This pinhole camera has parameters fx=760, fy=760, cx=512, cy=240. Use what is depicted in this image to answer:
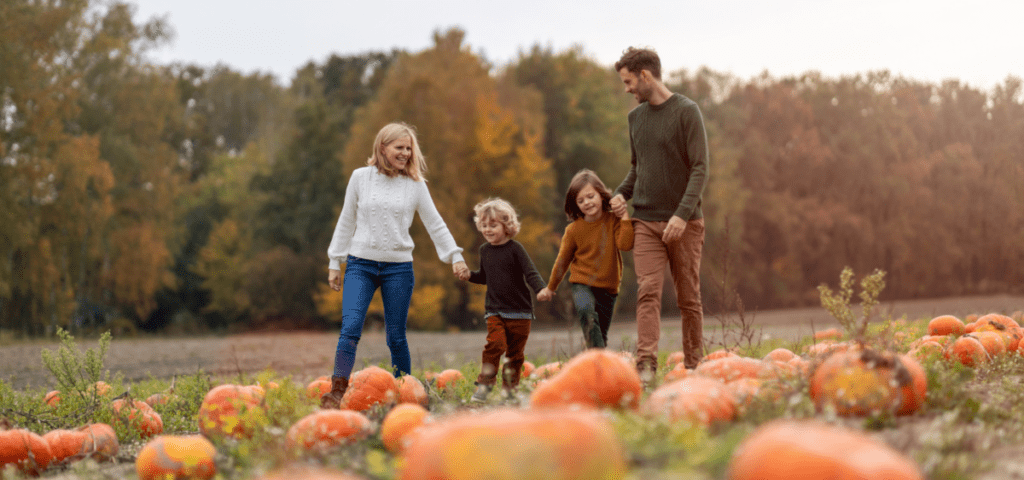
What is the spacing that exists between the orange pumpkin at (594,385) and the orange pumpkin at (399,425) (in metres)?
0.45

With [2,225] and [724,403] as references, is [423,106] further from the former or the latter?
[724,403]

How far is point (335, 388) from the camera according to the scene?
15.3ft

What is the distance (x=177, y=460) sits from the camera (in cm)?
288

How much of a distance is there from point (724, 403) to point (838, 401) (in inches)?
16.5

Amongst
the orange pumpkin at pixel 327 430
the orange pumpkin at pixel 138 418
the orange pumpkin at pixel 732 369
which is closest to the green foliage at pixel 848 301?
the orange pumpkin at pixel 732 369

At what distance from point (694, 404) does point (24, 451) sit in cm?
331

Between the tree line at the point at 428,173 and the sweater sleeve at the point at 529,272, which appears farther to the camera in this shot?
the tree line at the point at 428,173

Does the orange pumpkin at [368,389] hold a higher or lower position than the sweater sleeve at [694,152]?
lower

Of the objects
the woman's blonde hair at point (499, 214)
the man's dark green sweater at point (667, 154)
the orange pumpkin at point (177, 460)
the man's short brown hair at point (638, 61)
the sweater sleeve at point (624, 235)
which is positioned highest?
the man's short brown hair at point (638, 61)

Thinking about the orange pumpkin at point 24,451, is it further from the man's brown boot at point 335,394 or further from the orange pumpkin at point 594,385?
the orange pumpkin at point 594,385

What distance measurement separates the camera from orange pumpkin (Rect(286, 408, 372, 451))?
112 inches

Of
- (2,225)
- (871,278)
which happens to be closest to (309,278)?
(2,225)

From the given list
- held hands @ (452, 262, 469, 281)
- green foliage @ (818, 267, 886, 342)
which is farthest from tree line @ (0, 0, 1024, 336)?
green foliage @ (818, 267, 886, 342)

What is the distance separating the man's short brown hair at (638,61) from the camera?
5062 millimetres
